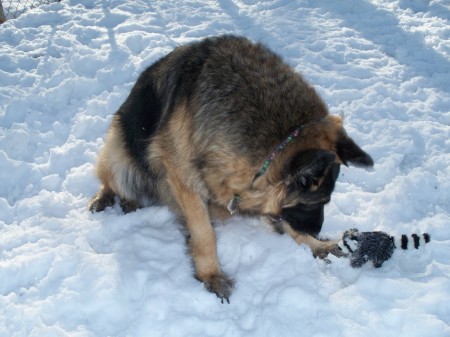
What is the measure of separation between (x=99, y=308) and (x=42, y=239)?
39.4 inches

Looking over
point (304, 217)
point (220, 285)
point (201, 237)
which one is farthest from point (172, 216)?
point (304, 217)

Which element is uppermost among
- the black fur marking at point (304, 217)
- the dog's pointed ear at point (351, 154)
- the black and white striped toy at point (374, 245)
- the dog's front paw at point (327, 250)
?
the dog's pointed ear at point (351, 154)

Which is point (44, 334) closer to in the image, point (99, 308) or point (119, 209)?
point (99, 308)

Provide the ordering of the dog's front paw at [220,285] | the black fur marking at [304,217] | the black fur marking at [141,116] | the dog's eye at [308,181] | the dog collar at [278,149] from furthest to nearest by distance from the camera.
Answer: the black fur marking at [141,116] < the dog's front paw at [220,285] < the black fur marking at [304,217] < the dog collar at [278,149] < the dog's eye at [308,181]

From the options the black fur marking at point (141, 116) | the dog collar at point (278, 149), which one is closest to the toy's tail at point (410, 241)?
the dog collar at point (278, 149)

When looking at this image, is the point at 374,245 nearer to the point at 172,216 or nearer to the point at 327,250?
the point at 327,250

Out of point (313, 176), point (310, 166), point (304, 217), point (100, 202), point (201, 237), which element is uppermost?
point (310, 166)

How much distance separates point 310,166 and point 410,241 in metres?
1.75

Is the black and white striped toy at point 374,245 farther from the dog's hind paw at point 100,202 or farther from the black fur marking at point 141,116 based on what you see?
the dog's hind paw at point 100,202

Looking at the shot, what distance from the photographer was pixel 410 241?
143 inches

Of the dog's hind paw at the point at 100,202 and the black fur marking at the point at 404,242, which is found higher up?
the black fur marking at the point at 404,242

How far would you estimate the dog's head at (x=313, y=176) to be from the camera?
7.90 ft

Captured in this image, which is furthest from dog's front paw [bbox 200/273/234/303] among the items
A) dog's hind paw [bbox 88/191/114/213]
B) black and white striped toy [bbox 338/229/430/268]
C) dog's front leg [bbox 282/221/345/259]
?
dog's hind paw [bbox 88/191/114/213]

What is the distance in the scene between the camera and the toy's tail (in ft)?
11.9
